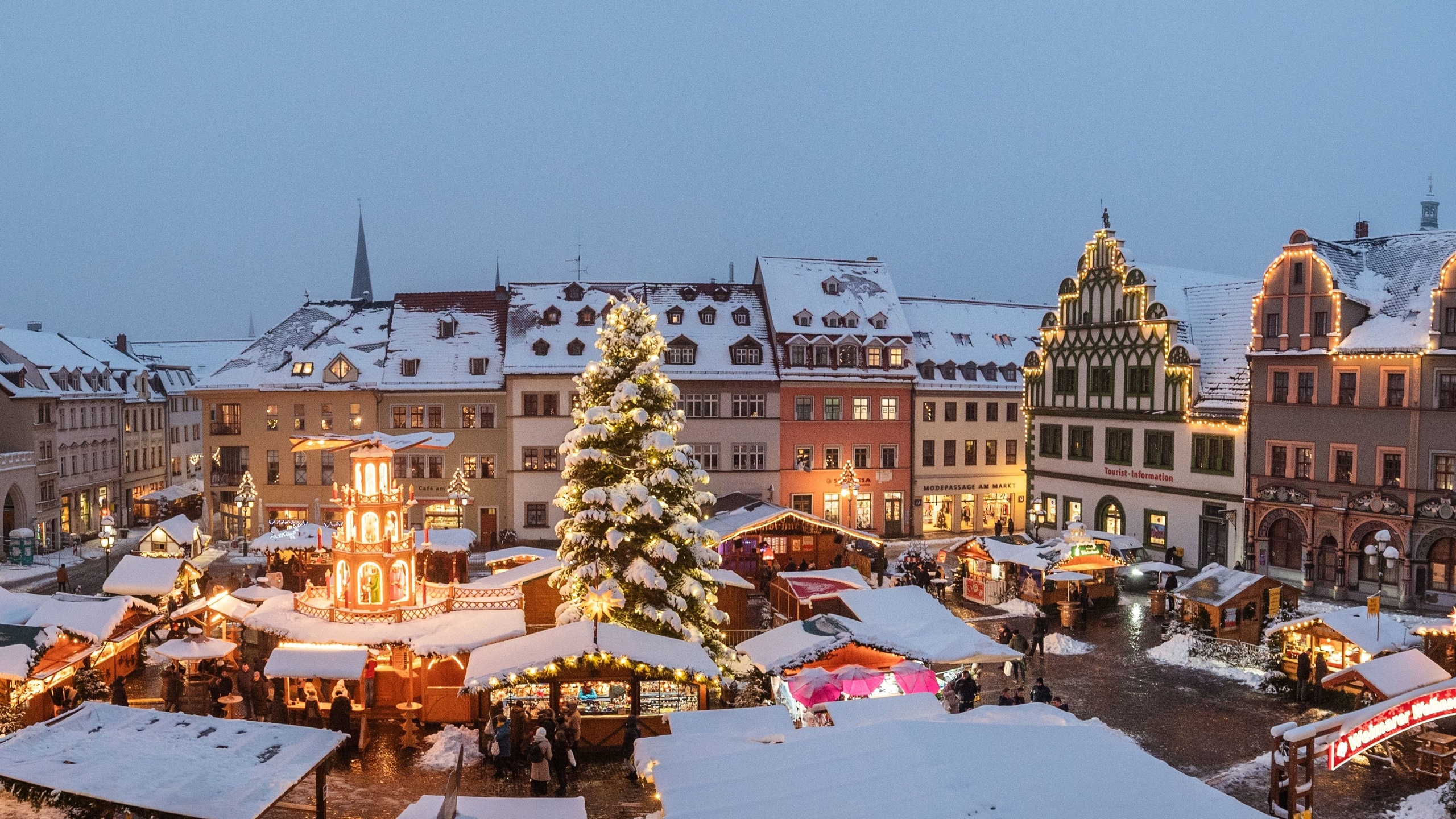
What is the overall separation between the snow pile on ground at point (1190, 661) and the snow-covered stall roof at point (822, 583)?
8.47m

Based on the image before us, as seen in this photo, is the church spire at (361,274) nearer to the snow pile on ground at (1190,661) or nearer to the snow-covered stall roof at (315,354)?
the snow-covered stall roof at (315,354)

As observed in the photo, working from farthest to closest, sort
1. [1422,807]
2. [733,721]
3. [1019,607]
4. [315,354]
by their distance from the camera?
1. [315,354]
2. [1019,607]
3. [1422,807]
4. [733,721]

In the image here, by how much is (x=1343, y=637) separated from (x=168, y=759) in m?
24.3

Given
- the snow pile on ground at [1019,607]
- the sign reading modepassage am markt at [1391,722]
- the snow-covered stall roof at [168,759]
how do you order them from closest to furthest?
the snow-covered stall roof at [168,759] < the sign reading modepassage am markt at [1391,722] < the snow pile on ground at [1019,607]

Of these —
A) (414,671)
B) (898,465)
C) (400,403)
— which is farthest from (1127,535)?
(400,403)

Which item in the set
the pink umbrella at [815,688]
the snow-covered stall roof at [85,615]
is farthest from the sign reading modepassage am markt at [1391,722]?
the snow-covered stall roof at [85,615]

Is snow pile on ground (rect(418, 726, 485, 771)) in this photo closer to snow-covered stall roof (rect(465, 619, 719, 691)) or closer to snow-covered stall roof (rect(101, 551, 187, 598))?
snow-covered stall roof (rect(465, 619, 719, 691))

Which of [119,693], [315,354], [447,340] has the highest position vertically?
[447,340]

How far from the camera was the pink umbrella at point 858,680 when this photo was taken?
67.1ft

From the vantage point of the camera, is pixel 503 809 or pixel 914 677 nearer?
pixel 503 809

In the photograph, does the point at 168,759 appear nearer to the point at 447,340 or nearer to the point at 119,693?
the point at 119,693

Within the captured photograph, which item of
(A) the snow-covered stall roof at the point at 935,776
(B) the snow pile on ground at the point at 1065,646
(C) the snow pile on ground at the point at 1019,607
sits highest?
(A) the snow-covered stall roof at the point at 935,776

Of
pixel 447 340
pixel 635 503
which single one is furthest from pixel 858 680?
pixel 447 340

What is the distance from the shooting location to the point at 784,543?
40438 mm
